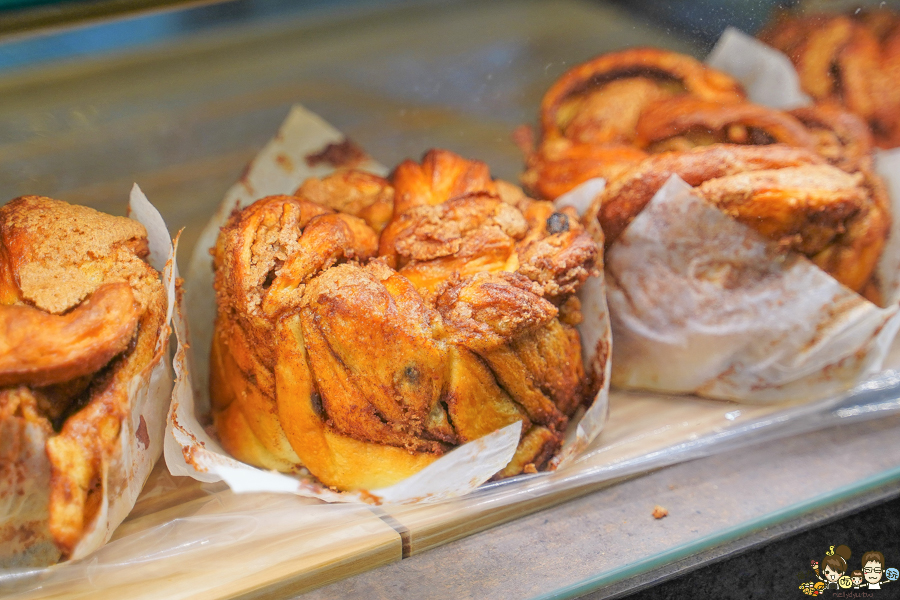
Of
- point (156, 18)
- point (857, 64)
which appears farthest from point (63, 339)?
point (857, 64)

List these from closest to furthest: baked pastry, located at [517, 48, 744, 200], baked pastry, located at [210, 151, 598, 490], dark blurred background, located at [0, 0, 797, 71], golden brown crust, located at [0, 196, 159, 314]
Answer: golden brown crust, located at [0, 196, 159, 314] < baked pastry, located at [210, 151, 598, 490] < dark blurred background, located at [0, 0, 797, 71] < baked pastry, located at [517, 48, 744, 200]

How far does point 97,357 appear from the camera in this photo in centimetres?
124

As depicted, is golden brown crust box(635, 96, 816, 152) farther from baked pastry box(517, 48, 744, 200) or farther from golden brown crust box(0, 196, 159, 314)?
golden brown crust box(0, 196, 159, 314)

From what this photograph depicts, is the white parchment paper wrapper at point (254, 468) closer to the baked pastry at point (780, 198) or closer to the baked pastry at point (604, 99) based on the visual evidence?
the baked pastry at point (780, 198)

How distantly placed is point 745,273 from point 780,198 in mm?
210

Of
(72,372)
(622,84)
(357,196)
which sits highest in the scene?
(622,84)

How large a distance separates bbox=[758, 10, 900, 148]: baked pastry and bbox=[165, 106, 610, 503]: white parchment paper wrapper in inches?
49.1

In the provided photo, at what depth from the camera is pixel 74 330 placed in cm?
122

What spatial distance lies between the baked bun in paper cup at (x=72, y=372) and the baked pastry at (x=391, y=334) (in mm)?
193

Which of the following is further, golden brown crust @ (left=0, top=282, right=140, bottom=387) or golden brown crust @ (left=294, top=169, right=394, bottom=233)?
golden brown crust @ (left=294, top=169, right=394, bottom=233)

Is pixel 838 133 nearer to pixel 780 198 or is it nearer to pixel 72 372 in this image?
pixel 780 198

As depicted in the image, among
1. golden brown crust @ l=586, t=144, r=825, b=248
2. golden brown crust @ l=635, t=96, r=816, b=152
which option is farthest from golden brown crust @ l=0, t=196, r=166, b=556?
golden brown crust @ l=635, t=96, r=816, b=152

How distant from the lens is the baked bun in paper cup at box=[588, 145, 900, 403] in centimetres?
171

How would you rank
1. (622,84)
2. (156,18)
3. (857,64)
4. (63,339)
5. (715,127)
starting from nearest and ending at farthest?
1. (63,339)
2. (715,127)
3. (156,18)
4. (622,84)
5. (857,64)
